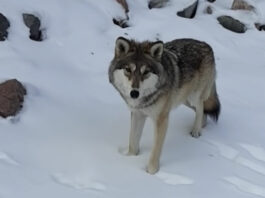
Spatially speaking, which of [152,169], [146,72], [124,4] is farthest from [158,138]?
[124,4]

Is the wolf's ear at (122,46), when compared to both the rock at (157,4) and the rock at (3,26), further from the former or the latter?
the rock at (157,4)

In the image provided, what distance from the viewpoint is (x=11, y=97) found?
5.77 metres

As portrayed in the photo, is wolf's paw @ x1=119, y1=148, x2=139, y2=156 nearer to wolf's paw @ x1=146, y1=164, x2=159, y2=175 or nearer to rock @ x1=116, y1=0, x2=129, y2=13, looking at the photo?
wolf's paw @ x1=146, y1=164, x2=159, y2=175

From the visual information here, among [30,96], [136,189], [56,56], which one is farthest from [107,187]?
[56,56]

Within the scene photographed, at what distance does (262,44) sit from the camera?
9.01 meters

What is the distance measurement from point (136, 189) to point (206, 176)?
78 cm

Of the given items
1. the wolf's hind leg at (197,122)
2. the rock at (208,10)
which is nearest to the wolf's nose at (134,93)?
the wolf's hind leg at (197,122)

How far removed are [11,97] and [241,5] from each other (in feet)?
17.7

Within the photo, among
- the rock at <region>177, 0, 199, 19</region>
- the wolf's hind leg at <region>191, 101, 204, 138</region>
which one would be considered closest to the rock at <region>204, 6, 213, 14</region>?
the rock at <region>177, 0, 199, 19</region>

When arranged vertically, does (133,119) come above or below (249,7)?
above

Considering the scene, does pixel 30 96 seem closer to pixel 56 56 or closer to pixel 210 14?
pixel 56 56

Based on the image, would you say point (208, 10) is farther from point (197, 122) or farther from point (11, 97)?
point (11, 97)

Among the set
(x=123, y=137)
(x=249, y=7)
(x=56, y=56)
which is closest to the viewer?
(x=123, y=137)

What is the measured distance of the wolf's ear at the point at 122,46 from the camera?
4.93m
